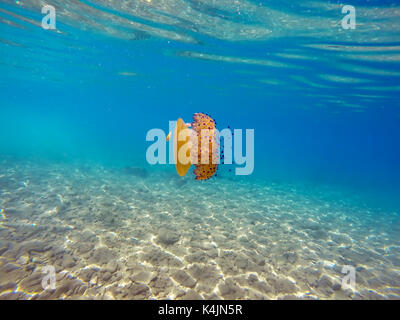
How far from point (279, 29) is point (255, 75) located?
417 inches

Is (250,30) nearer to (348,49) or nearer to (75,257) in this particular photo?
(348,49)

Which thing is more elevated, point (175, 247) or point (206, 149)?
point (206, 149)

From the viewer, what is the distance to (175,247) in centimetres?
687

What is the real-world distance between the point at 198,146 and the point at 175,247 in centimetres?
572

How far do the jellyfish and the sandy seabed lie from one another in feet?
13.6

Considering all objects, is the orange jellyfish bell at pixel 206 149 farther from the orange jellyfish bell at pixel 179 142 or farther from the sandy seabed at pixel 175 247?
the sandy seabed at pixel 175 247

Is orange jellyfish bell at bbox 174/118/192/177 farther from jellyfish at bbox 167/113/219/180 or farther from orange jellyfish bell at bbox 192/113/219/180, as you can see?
orange jellyfish bell at bbox 192/113/219/180

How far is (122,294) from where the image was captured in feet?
15.6

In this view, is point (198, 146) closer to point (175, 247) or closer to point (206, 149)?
point (206, 149)

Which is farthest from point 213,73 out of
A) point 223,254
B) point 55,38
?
point 223,254

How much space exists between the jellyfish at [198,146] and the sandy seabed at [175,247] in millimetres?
4140

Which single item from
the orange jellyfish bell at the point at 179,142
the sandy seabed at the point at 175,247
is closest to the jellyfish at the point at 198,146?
the orange jellyfish bell at the point at 179,142

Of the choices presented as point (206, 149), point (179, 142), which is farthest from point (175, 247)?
point (179, 142)

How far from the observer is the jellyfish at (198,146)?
1.76 metres
